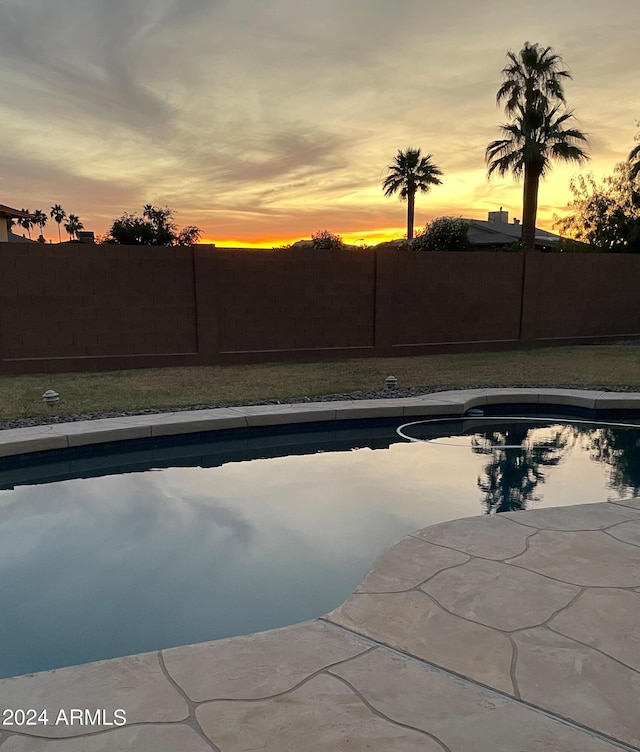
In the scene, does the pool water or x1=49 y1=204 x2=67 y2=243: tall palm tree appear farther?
x1=49 y1=204 x2=67 y2=243: tall palm tree

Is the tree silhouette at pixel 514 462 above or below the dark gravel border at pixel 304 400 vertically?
below

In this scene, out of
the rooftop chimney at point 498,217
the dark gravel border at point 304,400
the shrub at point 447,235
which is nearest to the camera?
the dark gravel border at point 304,400

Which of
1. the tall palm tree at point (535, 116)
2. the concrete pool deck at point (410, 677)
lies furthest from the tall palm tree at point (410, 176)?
the concrete pool deck at point (410, 677)

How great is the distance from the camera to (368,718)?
208cm

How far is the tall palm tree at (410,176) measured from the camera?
3234 centimetres

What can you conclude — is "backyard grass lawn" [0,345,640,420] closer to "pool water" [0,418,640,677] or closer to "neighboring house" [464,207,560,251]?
"pool water" [0,418,640,677]

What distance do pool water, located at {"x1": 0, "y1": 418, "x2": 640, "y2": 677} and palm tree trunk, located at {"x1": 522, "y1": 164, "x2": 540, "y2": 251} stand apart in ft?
49.2

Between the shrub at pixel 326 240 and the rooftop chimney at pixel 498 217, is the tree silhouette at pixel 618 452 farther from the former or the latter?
the rooftop chimney at pixel 498 217

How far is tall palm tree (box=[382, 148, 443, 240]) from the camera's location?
106ft

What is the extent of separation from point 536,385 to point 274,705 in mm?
7931

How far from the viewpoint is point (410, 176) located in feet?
107

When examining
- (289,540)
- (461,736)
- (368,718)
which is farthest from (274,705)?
(289,540)

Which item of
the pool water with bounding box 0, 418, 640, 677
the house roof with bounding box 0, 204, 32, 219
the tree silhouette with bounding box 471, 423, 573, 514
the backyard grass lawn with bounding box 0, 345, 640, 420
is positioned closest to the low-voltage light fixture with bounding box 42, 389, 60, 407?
the backyard grass lawn with bounding box 0, 345, 640, 420

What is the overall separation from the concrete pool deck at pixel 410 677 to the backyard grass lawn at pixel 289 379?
5.38 metres
